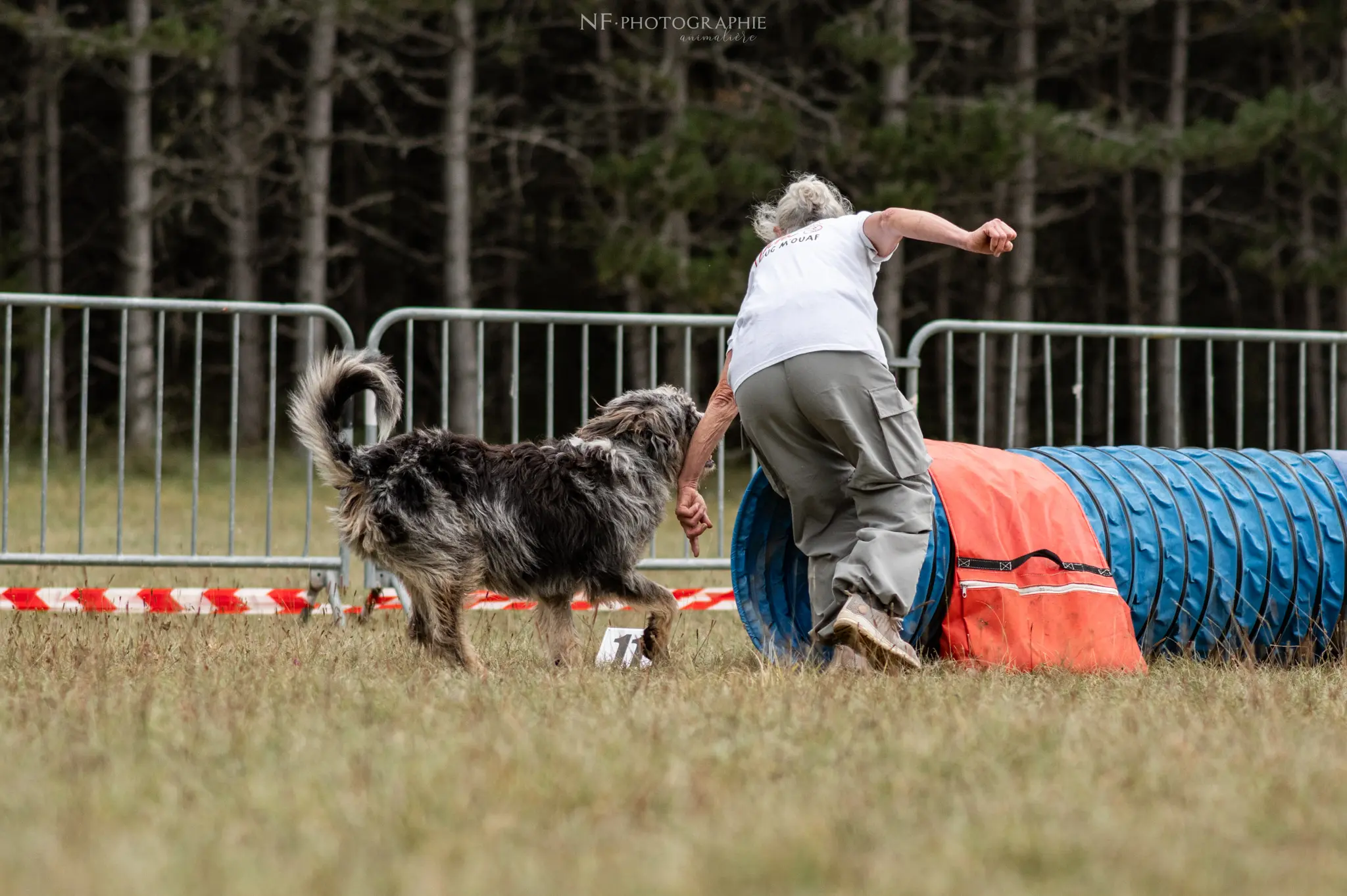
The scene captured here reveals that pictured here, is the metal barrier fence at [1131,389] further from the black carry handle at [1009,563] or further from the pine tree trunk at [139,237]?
the black carry handle at [1009,563]

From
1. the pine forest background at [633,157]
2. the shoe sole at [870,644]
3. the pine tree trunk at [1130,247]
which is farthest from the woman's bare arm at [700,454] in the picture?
the pine tree trunk at [1130,247]

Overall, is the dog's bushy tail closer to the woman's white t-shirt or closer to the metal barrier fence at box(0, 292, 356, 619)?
the woman's white t-shirt

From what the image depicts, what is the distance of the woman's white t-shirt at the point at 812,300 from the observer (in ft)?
15.8

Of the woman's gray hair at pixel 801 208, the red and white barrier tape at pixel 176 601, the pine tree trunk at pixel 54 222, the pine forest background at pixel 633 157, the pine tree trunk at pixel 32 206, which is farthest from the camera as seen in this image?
the pine tree trunk at pixel 32 206

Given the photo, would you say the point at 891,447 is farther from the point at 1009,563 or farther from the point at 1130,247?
the point at 1130,247

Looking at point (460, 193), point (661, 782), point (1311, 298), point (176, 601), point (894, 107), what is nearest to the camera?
point (661, 782)

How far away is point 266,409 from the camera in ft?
64.6

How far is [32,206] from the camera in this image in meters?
19.9

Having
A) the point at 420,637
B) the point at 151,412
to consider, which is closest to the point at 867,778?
the point at 420,637

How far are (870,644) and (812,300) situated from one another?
1141 mm

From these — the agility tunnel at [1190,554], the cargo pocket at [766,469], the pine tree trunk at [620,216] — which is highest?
the pine tree trunk at [620,216]

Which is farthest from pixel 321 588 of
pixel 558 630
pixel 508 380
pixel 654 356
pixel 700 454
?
pixel 508 380

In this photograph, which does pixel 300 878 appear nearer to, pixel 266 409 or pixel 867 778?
pixel 867 778

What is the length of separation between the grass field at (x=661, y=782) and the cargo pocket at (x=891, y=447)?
688 mm
